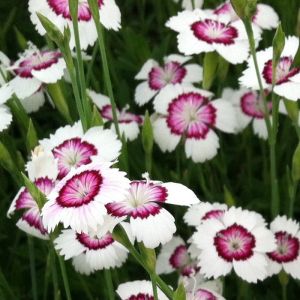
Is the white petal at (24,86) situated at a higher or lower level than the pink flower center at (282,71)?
higher

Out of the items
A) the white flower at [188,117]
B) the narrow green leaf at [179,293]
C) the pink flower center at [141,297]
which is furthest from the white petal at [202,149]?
the narrow green leaf at [179,293]

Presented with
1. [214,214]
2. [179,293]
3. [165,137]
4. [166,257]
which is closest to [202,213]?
[214,214]

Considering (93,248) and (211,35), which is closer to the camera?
(93,248)

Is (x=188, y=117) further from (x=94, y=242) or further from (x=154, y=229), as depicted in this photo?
(x=154, y=229)

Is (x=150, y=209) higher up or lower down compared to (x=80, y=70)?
lower down

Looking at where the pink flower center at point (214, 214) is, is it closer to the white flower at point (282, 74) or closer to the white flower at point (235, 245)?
the white flower at point (235, 245)

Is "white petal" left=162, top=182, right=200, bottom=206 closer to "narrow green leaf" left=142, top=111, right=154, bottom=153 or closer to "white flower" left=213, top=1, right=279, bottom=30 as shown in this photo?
"narrow green leaf" left=142, top=111, right=154, bottom=153

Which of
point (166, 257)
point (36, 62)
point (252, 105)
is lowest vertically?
point (166, 257)

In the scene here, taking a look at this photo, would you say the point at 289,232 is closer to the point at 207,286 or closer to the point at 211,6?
the point at 207,286
